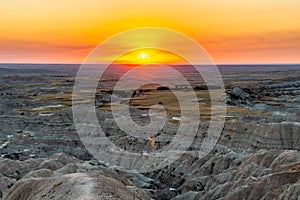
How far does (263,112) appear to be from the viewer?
287 feet

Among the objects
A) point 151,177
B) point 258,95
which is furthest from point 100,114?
point 258,95

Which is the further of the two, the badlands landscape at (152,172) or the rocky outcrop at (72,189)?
the badlands landscape at (152,172)

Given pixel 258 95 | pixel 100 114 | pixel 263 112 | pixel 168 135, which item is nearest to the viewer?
pixel 168 135

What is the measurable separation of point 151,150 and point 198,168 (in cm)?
1191

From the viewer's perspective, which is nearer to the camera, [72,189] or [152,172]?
[72,189]

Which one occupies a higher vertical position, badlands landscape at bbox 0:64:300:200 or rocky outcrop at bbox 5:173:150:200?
rocky outcrop at bbox 5:173:150:200

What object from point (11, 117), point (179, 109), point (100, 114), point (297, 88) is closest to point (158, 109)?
point (179, 109)

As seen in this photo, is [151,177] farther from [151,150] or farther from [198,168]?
[151,150]

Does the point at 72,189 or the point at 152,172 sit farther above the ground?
the point at 72,189

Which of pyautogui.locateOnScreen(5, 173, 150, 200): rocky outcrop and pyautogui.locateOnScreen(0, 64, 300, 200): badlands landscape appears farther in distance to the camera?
pyautogui.locateOnScreen(0, 64, 300, 200): badlands landscape

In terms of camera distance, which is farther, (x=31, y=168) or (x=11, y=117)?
(x=11, y=117)

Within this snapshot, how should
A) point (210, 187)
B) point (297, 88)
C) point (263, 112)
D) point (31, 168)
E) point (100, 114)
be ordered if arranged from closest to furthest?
point (210, 187) < point (31, 168) < point (100, 114) < point (263, 112) < point (297, 88)

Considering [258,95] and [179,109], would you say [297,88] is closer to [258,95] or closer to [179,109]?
[258,95]

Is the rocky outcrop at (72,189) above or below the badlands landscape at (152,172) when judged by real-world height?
above
